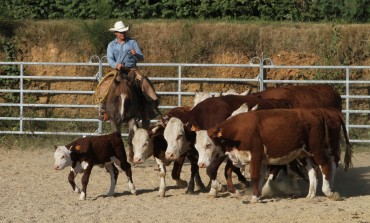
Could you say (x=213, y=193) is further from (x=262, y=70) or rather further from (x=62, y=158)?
(x=262, y=70)

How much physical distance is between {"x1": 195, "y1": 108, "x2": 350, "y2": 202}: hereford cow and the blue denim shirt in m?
3.62

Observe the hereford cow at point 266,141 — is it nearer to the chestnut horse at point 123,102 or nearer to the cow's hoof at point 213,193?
the cow's hoof at point 213,193

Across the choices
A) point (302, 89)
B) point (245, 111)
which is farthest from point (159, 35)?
point (245, 111)

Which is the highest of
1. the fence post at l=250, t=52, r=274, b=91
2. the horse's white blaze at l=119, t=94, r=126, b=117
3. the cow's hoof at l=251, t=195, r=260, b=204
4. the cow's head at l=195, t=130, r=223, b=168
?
the fence post at l=250, t=52, r=274, b=91

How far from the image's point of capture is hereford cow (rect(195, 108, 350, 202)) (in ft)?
45.1

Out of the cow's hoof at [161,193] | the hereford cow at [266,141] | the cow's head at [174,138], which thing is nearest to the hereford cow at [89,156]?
the cow's hoof at [161,193]

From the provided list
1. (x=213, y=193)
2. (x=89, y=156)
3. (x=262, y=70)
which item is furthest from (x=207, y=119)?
(x=262, y=70)

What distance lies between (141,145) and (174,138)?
58 cm

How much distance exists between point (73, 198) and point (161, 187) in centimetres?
127

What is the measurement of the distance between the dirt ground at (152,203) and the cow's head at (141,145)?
0.59 metres

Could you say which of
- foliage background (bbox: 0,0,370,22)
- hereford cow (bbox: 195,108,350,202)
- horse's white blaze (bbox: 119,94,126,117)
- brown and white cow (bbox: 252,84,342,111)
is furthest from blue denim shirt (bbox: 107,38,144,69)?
foliage background (bbox: 0,0,370,22)

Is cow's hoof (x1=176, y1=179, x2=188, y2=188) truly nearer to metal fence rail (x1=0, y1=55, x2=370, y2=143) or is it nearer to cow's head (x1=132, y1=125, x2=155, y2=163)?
cow's head (x1=132, y1=125, x2=155, y2=163)

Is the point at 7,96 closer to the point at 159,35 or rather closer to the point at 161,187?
the point at 159,35

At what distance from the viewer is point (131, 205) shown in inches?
544
